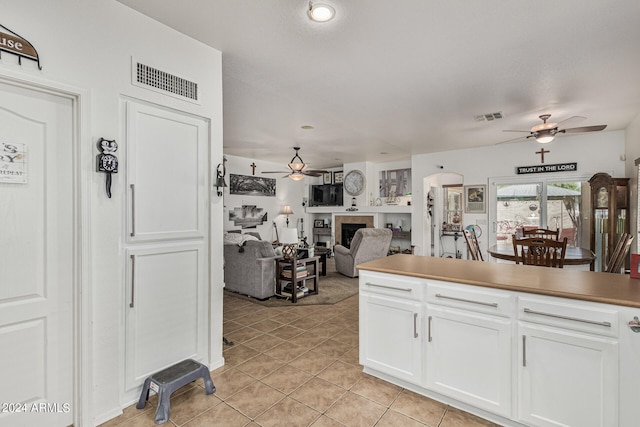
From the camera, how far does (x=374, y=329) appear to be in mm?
2383

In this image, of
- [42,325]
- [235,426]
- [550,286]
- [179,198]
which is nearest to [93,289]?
[42,325]

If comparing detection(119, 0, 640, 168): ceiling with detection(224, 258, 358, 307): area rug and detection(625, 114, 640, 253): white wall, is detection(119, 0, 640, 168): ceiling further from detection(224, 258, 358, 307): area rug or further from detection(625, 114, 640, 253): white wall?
detection(224, 258, 358, 307): area rug

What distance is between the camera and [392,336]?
7.48 ft

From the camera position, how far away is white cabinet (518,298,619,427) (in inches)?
61.6

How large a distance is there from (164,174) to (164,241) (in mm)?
501

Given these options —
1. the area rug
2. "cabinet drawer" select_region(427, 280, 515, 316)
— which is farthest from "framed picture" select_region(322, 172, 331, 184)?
"cabinet drawer" select_region(427, 280, 515, 316)

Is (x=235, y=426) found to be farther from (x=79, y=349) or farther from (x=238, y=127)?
(x=238, y=127)

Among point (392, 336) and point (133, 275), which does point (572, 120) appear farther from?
point (133, 275)

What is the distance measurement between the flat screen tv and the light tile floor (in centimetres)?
655

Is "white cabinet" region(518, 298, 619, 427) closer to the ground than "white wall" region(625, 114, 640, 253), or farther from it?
closer to the ground

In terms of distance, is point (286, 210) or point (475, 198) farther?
point (286, 210)

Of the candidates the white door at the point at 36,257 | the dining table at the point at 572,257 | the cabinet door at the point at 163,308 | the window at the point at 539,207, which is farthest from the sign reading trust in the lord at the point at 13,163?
the window at the point at 539,207

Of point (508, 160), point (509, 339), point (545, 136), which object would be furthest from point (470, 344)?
point (508, 160)

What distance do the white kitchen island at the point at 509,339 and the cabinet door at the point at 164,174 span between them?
1.46m
